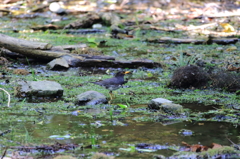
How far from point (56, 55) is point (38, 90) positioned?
208cm

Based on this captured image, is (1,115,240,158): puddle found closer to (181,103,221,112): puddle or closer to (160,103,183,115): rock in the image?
(160,103,183,115): rock

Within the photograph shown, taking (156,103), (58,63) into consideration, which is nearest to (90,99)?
(156,103)

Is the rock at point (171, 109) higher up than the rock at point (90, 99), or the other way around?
the rock at point (171, 109)

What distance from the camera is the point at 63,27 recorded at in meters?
11.1

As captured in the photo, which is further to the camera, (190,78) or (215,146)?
(190,78)

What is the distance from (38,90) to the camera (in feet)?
15.4

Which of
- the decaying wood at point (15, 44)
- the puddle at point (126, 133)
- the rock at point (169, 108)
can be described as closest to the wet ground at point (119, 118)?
the puddle at point (126, 133)

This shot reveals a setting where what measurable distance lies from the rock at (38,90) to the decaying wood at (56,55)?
5.90ft

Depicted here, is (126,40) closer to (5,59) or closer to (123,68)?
(123,68)

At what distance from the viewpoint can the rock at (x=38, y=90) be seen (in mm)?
4684

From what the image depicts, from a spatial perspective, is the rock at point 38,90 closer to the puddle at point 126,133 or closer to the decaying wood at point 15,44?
the puddle at point 126,133


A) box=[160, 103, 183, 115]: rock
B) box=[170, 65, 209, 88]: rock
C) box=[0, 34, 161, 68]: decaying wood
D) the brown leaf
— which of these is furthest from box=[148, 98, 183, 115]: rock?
box=[0, 34, 161, 68]: decaying wood

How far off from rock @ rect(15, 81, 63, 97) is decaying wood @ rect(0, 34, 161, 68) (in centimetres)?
180

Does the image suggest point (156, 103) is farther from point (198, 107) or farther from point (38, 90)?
point (38, 90)
